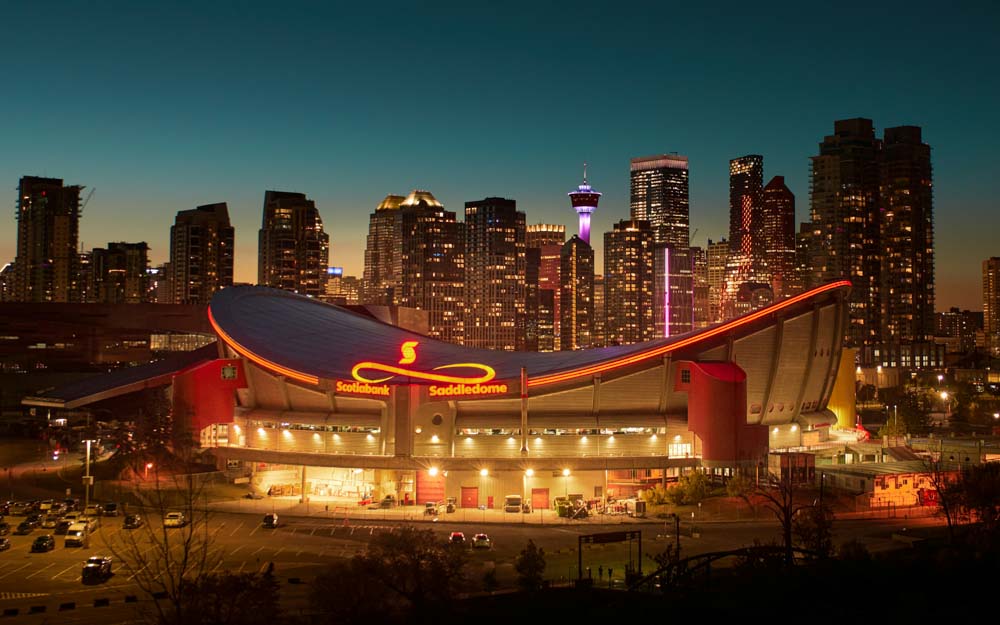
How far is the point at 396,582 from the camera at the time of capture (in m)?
37.0

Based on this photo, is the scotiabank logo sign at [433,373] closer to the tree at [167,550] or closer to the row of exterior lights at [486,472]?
the row of exterior lights at [486,472]

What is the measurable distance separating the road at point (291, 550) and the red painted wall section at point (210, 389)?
19.1 m

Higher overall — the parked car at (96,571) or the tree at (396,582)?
the tree at (396,582)

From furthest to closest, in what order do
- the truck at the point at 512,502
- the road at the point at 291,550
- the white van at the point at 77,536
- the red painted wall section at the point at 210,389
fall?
the red painted wall section at the point at 210,389
the truck at the point at 512,502
the white van at the point at 77,536
the road at the point at 291,550

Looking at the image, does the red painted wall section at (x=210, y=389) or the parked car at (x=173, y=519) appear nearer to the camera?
the parked car at (x=173, y=519)

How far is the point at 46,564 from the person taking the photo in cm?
5375

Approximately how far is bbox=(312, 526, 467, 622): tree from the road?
29.0ft

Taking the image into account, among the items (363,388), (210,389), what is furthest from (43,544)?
(210,389)

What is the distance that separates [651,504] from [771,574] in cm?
3276

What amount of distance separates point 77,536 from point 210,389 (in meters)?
30.9

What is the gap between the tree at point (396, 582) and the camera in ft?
111

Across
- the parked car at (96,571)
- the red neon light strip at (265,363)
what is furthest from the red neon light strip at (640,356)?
the parked car at (96,571)

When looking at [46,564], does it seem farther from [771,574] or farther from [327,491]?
[771,574]

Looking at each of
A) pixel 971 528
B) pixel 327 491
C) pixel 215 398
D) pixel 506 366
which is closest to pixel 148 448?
pixel 215 398
